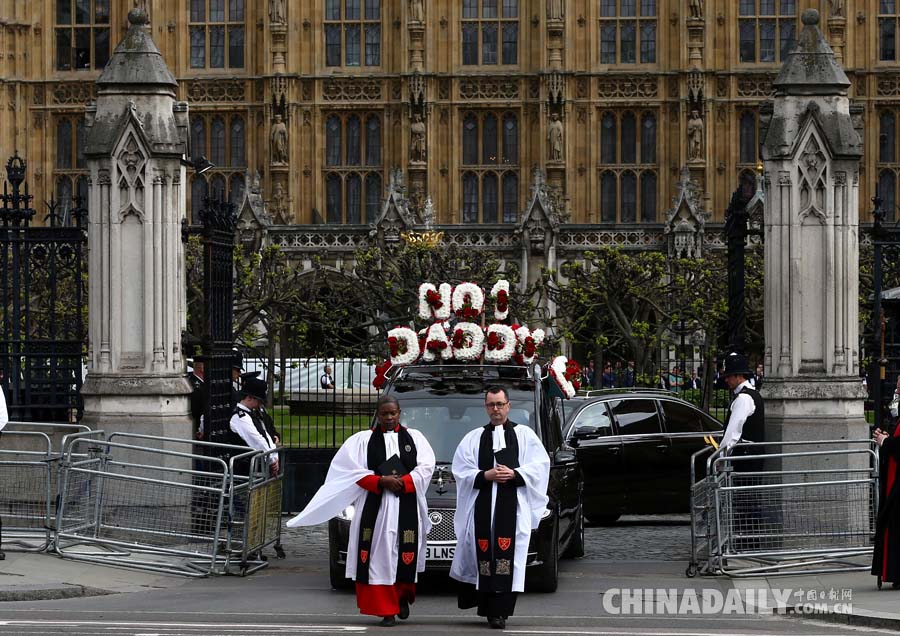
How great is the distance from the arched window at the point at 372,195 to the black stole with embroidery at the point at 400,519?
39827 mm

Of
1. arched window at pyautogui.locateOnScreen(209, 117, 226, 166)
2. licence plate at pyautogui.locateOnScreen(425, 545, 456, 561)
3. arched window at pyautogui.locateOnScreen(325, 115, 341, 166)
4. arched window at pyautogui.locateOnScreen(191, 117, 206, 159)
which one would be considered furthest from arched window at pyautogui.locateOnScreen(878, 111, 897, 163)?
licence plate at pyautogui.locateOnScreen(425, 545, 456, 561)

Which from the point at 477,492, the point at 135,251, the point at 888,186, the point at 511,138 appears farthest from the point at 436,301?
the point at 888,186

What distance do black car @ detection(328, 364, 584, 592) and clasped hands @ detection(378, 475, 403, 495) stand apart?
1310mm

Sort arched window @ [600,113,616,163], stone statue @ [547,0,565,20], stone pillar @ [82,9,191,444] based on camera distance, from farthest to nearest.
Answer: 1. arched window @ [600,113,616,163]
2. stone statue @ [547,0,565,20]
3. stone pillar @ [82,9,191,444]

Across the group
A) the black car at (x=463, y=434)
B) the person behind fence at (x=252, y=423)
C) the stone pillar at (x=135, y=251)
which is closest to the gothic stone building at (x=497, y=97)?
the stone pillar at (x=135, y=251)

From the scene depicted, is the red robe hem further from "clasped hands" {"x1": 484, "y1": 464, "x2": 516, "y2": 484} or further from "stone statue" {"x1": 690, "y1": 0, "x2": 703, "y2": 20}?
"stone statue" {"x1": 690, "y1": 0, "x2": 703, "y2": 20}

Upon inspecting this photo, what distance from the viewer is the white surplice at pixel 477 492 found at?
1123 cm

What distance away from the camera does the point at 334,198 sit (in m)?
51.4

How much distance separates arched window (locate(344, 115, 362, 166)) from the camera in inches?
2019

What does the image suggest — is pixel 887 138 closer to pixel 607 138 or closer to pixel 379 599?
pixel 607 138

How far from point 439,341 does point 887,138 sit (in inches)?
1526

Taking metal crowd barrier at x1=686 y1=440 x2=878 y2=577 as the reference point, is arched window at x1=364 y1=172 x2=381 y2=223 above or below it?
above

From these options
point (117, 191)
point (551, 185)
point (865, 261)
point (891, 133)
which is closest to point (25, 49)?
point (551, 185)

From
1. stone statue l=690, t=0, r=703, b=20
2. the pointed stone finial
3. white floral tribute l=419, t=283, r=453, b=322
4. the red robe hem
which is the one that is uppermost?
stone statue l=690, t=0, r=703, b=20
